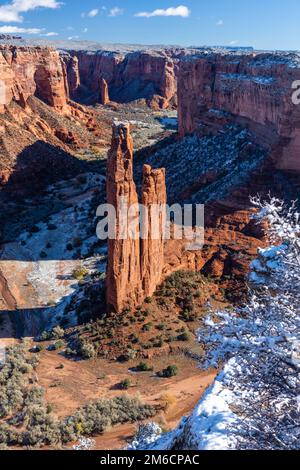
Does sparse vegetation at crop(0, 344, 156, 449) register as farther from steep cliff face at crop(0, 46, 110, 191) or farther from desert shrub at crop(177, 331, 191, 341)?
steep cliff face at crop(0, 46, 110, 191)

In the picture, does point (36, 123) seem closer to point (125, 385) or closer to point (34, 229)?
point (34, 229)

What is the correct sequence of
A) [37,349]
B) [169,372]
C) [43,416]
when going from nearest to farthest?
1. [43,416]
2. [169,372]
3. [37,349]

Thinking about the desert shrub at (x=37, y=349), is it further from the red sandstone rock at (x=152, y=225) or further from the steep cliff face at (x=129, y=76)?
the steep cliff face at (x=129, y=76)

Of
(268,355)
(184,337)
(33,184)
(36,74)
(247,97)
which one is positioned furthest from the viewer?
(36,74)

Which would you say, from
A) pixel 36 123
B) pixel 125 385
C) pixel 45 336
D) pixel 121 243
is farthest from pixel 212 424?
pixel 36 123

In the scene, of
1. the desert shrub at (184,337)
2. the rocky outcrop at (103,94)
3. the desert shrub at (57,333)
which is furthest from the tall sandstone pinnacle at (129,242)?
the rocky outcrop at (103,94)

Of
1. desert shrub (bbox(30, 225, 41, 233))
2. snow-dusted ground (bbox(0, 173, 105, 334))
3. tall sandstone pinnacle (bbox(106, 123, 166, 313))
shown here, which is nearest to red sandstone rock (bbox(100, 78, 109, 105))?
snow-dusted ground (bbox(0, 173, 105, 334))
